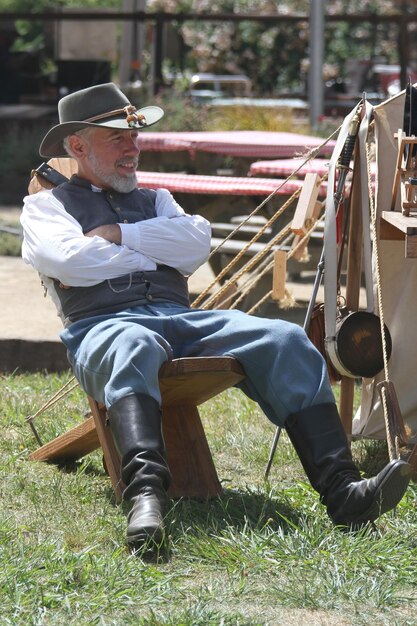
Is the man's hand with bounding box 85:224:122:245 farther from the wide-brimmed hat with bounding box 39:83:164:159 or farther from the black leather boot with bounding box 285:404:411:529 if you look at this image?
the black leather boot with bounding box 285:404:411:529

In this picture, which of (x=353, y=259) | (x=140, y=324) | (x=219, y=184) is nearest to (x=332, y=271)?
(x=353, y=259)

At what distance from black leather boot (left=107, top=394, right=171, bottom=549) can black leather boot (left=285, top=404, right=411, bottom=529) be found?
0.46 m

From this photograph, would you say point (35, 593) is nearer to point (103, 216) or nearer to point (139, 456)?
point (139, 456)

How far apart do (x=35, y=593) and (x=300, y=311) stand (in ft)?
13.6

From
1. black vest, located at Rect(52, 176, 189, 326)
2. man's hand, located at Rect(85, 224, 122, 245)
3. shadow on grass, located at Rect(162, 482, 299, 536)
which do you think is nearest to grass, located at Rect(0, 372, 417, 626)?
shadow on grass, located at Rect(162, 482, 299, 536)

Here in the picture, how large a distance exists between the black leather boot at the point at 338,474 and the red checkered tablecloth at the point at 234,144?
430cm

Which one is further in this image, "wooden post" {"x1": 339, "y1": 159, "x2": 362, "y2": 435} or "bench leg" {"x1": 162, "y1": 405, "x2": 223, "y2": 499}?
"wooden post" {"x1": 339, "y1": 159, "x2": 362, "y2": 435}

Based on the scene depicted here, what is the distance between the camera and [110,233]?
4281 millimetres

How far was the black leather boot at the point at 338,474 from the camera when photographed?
144 inches

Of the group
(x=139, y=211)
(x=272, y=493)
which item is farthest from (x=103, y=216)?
(x=272, y=493)

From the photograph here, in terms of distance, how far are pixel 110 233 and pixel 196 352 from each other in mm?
520

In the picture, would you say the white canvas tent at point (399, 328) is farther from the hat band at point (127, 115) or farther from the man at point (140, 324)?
the hat band at point (127, 115)

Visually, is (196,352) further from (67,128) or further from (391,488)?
(67,128)

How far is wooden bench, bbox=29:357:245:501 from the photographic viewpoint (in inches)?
155
